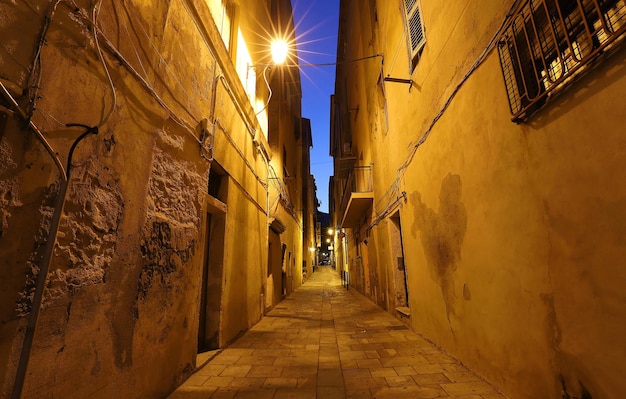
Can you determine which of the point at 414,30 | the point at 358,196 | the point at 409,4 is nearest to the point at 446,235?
the point at 414,30

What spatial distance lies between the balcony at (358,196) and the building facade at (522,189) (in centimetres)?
475

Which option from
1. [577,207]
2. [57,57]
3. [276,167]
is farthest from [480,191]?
[276,167]

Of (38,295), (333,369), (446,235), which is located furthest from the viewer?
(446,235)

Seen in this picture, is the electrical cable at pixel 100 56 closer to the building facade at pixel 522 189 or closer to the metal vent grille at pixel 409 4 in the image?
the building facade at pixel 522 189

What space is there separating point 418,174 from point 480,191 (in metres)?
2.20

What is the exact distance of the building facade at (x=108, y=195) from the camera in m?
1.63

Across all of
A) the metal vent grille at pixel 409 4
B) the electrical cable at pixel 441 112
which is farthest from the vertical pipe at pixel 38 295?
the metal vent grille at pixel 409 4

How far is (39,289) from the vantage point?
5.43ft

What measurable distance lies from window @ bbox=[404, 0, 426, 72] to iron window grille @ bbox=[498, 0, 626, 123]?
8.56ft

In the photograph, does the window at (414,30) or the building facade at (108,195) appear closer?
the building facade at (108,195)

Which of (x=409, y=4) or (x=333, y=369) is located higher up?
(x=409, y=4)

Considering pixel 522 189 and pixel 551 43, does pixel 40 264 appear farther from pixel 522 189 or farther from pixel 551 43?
pixel 551 43

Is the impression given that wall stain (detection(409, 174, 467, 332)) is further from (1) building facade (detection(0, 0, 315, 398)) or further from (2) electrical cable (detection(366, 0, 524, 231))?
(1) building facade (detection(0, 0, 315, 398))

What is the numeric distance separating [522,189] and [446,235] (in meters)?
1.76
